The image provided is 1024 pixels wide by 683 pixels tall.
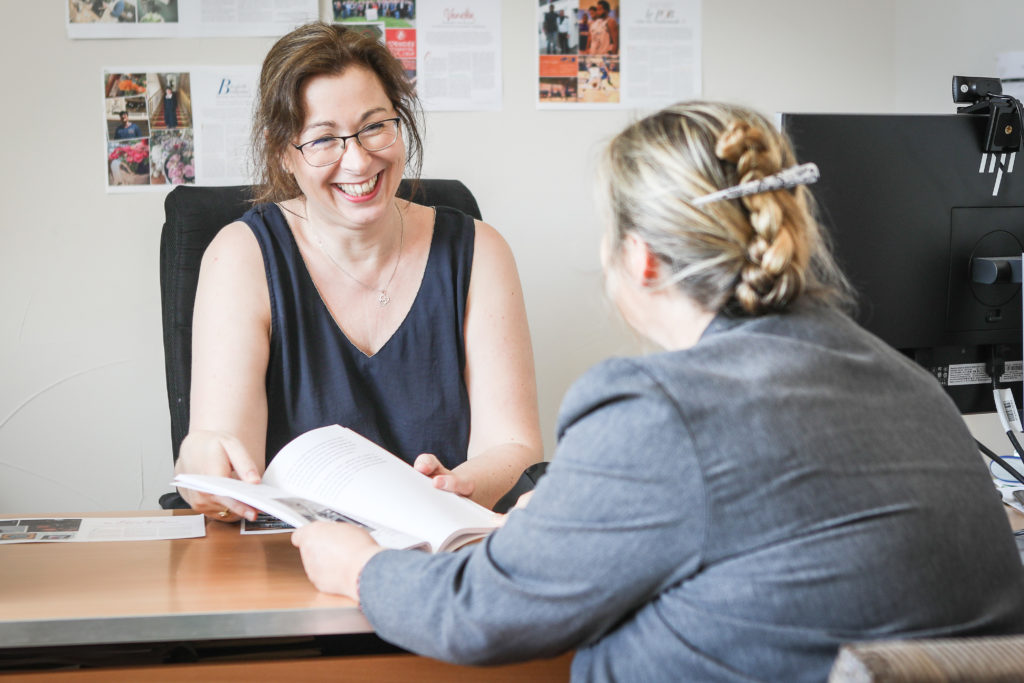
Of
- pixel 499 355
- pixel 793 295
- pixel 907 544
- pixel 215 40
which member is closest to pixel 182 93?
Answer: pixel 215 40

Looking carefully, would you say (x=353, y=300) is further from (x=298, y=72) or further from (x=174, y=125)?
(x=174, y=125)

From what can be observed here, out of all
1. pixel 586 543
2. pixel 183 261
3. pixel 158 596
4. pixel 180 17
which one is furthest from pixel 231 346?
pixel 180 17

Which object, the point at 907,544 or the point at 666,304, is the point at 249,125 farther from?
the point at 907,544

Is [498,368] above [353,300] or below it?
below

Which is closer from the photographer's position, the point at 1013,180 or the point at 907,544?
the point at 907,544

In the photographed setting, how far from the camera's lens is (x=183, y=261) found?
5.45 feet

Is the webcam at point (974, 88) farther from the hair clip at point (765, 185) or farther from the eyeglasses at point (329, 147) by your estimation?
the eyeglasses at point (329, 147)

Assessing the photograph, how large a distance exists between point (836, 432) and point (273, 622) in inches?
21.4

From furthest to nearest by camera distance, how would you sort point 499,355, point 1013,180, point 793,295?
point 499,355
point 1013,180
point 793,295

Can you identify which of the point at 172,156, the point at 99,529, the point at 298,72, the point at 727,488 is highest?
the point at 298,72

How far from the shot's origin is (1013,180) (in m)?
1.32

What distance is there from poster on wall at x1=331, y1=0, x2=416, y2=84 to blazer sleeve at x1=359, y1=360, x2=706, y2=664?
1.67 meters

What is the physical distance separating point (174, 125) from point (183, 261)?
70cm

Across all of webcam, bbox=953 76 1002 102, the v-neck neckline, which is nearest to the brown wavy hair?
the v-neck neckline
